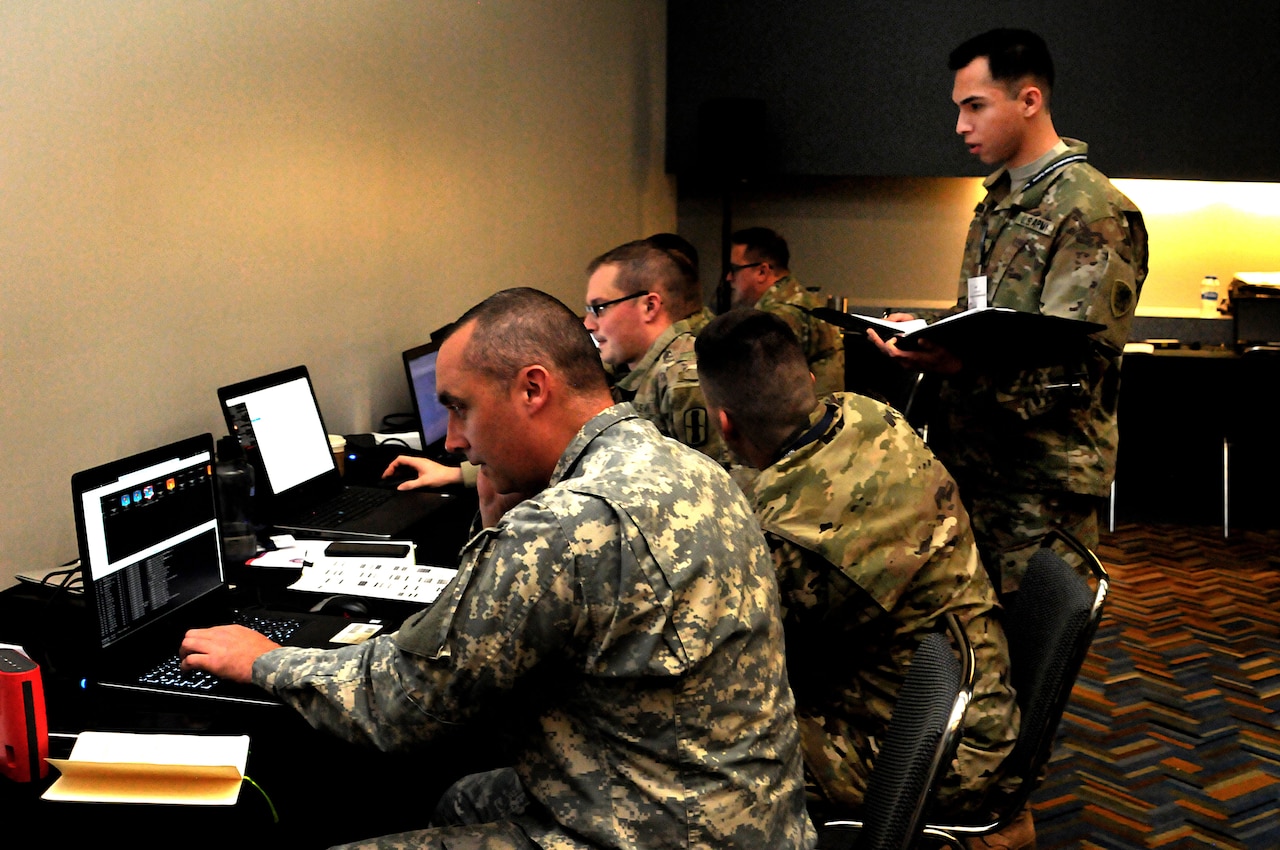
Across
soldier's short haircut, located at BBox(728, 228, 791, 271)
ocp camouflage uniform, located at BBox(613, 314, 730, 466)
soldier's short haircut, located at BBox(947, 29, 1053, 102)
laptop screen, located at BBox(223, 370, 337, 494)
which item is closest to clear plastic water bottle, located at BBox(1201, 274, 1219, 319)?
soldier's short haircut, located at BBox(728, 228, 791, 271)

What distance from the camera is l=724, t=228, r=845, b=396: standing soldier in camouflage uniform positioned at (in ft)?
16.1

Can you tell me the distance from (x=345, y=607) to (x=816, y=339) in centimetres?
313

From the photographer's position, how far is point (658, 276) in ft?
10.6

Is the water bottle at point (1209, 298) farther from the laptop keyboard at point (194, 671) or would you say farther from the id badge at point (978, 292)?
the laptop keyboard at point (194, 671)

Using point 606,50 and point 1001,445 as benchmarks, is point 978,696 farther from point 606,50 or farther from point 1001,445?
point 606,50

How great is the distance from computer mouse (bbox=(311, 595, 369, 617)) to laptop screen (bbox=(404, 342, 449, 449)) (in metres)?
1.36

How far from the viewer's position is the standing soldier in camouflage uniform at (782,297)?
4910mm

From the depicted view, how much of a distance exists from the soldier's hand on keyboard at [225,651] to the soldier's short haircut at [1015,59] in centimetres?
227

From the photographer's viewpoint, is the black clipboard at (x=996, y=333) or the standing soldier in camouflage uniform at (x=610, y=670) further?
the black clipboard at (x=996, y=333)

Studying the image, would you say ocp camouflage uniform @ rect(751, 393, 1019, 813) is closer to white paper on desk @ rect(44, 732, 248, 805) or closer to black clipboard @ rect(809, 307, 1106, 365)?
black clipboard @ rect(809, 307, 1106, 365)

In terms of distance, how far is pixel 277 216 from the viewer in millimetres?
3045

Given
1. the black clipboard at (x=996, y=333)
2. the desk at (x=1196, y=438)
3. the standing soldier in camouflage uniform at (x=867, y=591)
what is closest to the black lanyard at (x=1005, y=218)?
the black clipboard at (x=996, y=333)

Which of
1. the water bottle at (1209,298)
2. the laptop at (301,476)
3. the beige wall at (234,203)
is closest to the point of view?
the beige wall at (234,203)

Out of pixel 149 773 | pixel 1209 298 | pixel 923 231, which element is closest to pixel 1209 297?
pixel 1209 298
